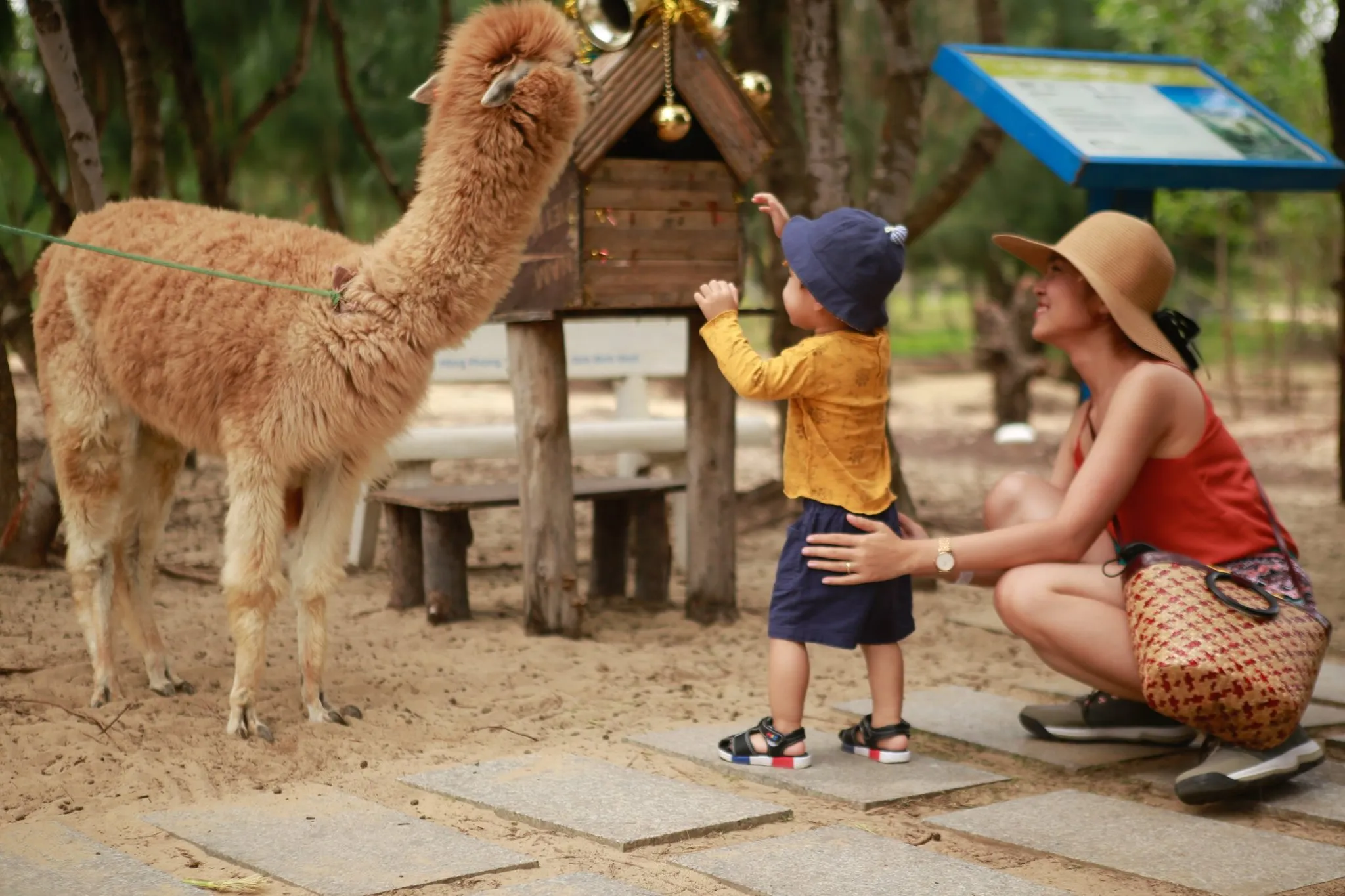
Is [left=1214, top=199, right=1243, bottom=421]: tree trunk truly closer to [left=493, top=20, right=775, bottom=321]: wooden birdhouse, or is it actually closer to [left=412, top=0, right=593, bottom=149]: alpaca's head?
[left=493, top=20, right=775, bottom=321]: wooden birdhouse

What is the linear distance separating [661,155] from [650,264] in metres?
0.72

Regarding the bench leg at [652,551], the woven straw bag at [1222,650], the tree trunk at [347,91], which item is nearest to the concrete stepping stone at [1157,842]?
the woven straw bag at [1222,650]

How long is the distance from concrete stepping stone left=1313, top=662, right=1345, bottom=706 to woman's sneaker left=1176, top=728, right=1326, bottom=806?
939 millimetres

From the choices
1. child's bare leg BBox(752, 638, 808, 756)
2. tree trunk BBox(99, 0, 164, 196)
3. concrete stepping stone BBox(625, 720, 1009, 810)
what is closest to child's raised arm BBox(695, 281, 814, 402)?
child's bare leg BBox(752, 638, 808, 756)

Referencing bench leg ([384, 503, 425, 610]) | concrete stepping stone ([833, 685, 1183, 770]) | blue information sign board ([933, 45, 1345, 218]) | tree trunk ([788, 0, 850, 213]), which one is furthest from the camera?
tree trunk ([788, 0, 850, 213])

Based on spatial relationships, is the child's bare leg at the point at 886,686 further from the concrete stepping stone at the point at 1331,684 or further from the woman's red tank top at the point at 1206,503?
the concrete stepping stone at the point at 1331,684

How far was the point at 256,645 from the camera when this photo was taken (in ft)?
15.1

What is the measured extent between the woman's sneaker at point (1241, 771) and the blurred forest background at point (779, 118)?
401cm

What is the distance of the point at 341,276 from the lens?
457 cm

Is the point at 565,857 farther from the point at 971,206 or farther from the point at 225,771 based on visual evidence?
the point at 971,206

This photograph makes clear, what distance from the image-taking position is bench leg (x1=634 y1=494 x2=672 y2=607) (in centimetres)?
696

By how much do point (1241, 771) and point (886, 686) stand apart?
3.22 feet

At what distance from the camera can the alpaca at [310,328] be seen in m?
4.52

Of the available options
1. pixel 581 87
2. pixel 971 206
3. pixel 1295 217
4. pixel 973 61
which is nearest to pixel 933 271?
pixel 971 206
